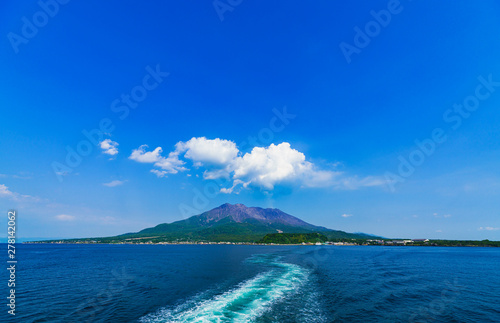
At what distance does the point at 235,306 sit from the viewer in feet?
80.3

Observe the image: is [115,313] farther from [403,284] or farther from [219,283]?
[403,284]

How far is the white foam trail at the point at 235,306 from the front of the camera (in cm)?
2126

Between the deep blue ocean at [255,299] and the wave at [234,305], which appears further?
the deep blue ocean at [255,299]

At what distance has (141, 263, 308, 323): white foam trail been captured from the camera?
69.7 feet

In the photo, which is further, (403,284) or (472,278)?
(472,278)

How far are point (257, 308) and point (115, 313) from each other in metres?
15.6

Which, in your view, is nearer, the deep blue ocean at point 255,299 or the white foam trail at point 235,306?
the white foam trail at point 235,306

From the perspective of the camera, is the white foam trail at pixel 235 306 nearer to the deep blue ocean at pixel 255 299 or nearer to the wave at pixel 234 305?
the wave at pixel 234 305

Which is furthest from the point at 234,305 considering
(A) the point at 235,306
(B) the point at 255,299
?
(B) the point at 255,299

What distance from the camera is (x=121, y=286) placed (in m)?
35.0

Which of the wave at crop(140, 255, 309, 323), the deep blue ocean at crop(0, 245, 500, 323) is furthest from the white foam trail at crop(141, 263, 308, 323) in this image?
the deep blue ocean at crop(0, 245, 500, 323)

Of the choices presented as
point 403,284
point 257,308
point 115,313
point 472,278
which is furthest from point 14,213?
point 472,278

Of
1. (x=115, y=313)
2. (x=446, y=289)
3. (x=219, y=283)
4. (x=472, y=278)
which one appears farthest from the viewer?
(x=472, y=278)

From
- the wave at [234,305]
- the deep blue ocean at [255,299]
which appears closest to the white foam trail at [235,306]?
the wave at [234,305]
